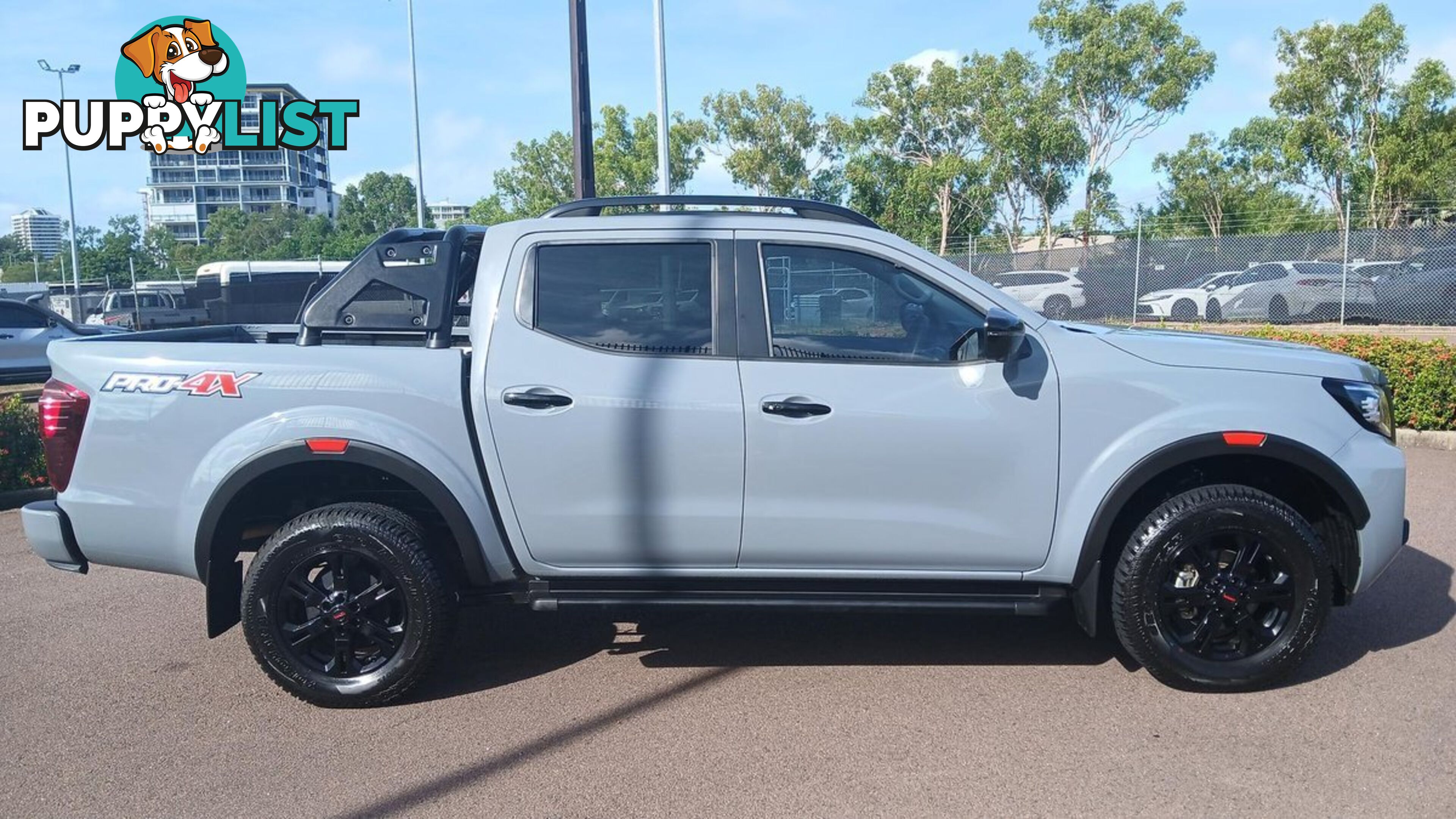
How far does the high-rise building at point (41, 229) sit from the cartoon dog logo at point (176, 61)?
137 m

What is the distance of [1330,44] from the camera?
3173cm

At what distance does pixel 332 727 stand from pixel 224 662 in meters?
1.03

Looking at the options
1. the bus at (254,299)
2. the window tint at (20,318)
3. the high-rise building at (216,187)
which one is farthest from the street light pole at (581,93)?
the high-rise building at (216,187)

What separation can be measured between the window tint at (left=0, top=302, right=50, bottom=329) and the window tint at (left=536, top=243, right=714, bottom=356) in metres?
17.1

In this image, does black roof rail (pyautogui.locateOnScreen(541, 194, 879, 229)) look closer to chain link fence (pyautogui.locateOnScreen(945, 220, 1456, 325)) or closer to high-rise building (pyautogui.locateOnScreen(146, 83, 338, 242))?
chain link fence (pyautogui.locateOnScreen(945, 220, 1456, 325))

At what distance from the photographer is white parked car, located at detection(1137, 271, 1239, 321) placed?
22250 millimetres

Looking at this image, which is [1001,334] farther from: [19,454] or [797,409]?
[19,454]

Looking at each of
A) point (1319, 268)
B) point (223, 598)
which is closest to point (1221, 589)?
point (223, 598)

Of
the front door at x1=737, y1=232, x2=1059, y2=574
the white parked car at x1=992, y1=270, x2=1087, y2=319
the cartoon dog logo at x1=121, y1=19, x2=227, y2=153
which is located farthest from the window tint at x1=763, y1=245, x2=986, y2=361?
the white parked car at x1=992, y1=270, x2=1087, y2=319

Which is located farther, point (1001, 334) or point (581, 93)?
point (581, 93)

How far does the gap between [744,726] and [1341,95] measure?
3595 centimetres

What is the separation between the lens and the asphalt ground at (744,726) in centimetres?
349

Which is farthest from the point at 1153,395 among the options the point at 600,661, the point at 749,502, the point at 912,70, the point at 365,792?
the point at 912,70

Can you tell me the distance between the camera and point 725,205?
15.0ft
